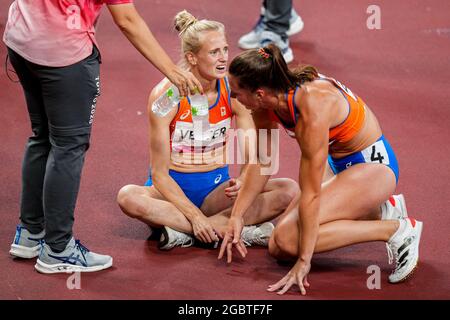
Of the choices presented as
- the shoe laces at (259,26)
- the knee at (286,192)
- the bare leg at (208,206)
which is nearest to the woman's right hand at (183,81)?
the bare leg at (208,206)

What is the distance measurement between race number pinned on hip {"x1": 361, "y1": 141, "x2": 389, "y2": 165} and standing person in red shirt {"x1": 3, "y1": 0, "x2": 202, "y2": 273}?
795 millimetres

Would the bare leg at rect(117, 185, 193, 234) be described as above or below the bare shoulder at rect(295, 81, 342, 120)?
below

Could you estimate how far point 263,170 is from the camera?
11.2 feet

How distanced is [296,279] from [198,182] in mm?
662

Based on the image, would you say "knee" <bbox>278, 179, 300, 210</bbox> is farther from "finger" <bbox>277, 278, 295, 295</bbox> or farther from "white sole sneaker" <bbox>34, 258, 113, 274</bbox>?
"white sole sneaker" <bbox>34, 258, 113, 274</bbox>

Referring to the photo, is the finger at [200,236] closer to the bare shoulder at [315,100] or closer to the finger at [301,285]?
the finger at [301,285]

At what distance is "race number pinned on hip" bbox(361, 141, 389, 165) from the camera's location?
332 cm

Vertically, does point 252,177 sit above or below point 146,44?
below

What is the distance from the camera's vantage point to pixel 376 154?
3320 millimetres

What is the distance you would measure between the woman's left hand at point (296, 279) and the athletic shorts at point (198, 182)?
605 mm

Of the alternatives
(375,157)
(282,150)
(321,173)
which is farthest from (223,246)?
(282,150)

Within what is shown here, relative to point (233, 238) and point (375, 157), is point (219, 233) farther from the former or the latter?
point (375, 157)

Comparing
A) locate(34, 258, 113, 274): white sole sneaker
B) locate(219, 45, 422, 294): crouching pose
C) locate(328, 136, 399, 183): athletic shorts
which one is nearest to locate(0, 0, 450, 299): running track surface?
locate(34, 258, 113, 274): white sole sneaker

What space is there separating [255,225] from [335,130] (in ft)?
1.91
